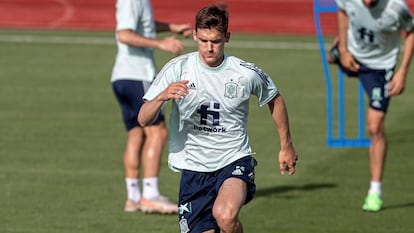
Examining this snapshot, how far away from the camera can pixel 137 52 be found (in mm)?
11898

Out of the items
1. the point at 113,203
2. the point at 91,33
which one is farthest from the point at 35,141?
the point at 91,33

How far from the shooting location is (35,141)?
15.5m

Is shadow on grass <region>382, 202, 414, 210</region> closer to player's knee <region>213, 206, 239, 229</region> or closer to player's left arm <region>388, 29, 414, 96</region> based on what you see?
player's left arm <region>388, 29, 414, 96</region>

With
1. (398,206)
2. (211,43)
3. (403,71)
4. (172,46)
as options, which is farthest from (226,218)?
(398,206)

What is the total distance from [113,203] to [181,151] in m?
3.36

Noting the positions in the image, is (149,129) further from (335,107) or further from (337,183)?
(335,107)

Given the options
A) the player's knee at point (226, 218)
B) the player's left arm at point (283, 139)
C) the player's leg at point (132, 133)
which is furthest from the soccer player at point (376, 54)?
the player's knee at point (226, 218)

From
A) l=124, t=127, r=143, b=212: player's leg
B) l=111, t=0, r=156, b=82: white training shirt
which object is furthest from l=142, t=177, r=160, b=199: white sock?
l=111, t=0, r=156, b=82: white training shirt

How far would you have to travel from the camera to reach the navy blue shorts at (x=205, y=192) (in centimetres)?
866

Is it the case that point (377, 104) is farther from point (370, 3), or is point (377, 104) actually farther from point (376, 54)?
point (370, 3)

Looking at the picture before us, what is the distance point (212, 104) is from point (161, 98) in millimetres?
537

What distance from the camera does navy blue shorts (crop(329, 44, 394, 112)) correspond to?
477 inches

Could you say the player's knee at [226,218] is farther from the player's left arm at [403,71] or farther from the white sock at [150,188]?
the player's left arm at [403,71]

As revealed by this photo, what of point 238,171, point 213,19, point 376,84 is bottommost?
point 376,84
